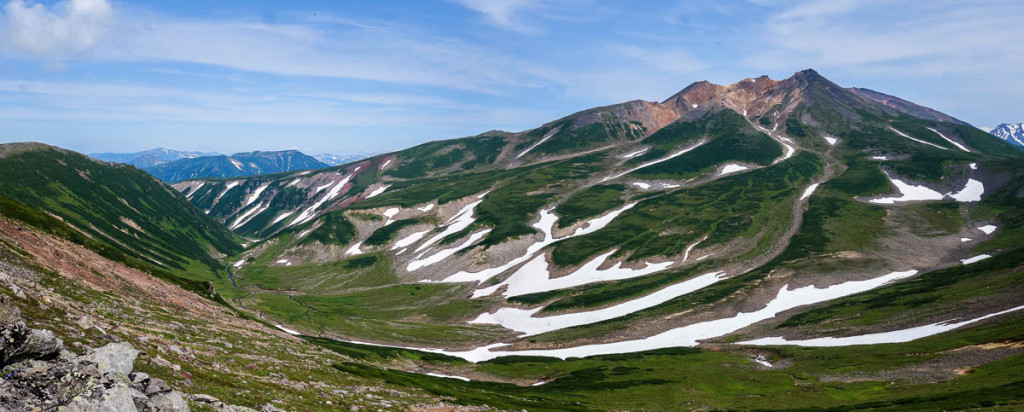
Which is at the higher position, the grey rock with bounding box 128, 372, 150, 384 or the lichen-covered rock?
the lichen-covered rock

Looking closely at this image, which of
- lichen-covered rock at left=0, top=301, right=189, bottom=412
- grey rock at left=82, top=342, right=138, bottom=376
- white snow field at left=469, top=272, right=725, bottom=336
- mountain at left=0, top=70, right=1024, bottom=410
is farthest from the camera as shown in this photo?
white snow field at left=469, top=272, right=725, bottom=336

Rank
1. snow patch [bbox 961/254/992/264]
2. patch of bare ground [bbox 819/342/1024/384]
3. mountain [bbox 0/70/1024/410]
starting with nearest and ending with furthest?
mountain [bbox 0/70/1024/410] < patch of bare ground [bbox 819/342/1024/384] < snow patch [bbox 961/254/992/264]

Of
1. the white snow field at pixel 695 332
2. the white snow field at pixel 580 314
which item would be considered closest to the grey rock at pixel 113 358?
the white snow field at pixel 695 332

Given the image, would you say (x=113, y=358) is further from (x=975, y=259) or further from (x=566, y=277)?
(x=975, y=259)

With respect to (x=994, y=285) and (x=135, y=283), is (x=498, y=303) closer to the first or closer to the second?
(x=135, y=283)

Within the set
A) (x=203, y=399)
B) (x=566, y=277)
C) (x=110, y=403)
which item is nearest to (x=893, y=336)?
(x=566, y=277)

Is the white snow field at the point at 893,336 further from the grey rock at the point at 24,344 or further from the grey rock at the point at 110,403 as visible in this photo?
the grey rock at the point at 24,344

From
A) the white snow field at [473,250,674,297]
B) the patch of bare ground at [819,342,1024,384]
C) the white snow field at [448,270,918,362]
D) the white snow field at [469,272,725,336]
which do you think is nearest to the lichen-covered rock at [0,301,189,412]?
the patch of bare ground at [819,342,1024,384]

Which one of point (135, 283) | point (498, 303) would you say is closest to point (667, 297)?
point (498, 303)

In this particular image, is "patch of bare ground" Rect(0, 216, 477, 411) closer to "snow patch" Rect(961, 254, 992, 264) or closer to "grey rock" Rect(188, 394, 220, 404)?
"grey rock" Rect(188, 394, 220, 404)
